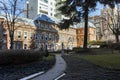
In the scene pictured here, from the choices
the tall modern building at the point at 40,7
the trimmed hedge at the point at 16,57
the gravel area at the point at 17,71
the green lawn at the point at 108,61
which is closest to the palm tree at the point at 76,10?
the green lawn at the point at 108,61

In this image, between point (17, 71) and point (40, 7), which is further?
point (40, 7)

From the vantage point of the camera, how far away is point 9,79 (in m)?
12.0

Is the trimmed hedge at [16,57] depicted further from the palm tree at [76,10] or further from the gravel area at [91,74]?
the palm tree at [76,10]

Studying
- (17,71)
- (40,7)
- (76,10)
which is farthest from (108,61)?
(40,7)

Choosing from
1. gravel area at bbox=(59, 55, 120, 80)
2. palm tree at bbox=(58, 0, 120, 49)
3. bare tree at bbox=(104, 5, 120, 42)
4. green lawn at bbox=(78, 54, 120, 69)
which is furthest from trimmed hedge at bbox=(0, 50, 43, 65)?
bare tree at bbox=(104, 5, 120, 42)

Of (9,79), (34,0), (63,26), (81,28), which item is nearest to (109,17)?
(63,26)

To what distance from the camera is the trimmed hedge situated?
18.3 metres

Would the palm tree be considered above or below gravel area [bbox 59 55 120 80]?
above

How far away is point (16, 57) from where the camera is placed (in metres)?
19.6

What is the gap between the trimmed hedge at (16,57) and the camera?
60.1 ft

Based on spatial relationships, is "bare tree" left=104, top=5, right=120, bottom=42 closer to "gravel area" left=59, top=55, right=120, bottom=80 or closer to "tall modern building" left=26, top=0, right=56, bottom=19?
"tall modern building" left=26, top=0, right=56, bottom=19

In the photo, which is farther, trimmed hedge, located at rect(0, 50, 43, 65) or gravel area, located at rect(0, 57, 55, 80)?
trimmed hedge, located at rect(0, 50, 43, 65)

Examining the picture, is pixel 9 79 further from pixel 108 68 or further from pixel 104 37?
pixel 104 37

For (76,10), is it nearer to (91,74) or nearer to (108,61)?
(108,61)
